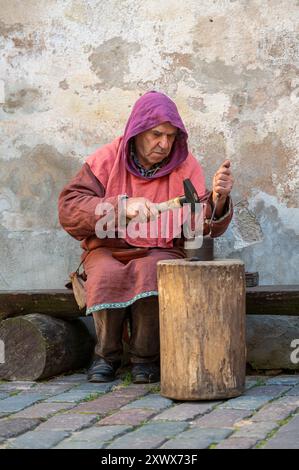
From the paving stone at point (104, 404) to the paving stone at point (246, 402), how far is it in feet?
1.59

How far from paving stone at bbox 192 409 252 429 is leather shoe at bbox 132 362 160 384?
862 mm

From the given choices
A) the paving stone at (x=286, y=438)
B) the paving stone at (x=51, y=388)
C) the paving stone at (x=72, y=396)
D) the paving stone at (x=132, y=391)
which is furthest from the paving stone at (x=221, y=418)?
the paving stone at (x=51, y=388)

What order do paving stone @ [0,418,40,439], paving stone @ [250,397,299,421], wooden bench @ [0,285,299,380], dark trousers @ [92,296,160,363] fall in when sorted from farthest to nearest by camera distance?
1. wooden bench @ [0,285,299,380]
2. dark trousers @ [92,296,160,363]
3. paving stone @ [250,397,299,421]
4. paving stone @ [0,418,40,439]

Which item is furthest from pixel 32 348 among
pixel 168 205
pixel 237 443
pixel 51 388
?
pixel 237 443

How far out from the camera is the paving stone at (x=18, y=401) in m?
4.60

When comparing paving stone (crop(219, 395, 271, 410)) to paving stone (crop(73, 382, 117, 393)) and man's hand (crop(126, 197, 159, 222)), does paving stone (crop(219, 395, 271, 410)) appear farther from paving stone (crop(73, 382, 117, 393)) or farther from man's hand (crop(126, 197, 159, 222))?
man's hand (crop(126, 197, 159, 222))

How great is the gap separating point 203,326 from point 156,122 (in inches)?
48.4

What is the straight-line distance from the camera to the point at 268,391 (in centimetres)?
492

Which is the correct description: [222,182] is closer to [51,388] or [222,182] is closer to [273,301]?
[273,301]


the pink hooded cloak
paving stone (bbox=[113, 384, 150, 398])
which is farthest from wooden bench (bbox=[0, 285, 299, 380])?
paving stone (bbox=[113, 384, 150, 398])


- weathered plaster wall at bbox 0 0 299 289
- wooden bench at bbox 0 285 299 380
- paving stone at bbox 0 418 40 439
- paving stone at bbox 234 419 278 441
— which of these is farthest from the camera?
weathered plaster wall at bbox 0 0 299 289

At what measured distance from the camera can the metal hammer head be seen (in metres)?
5.05
